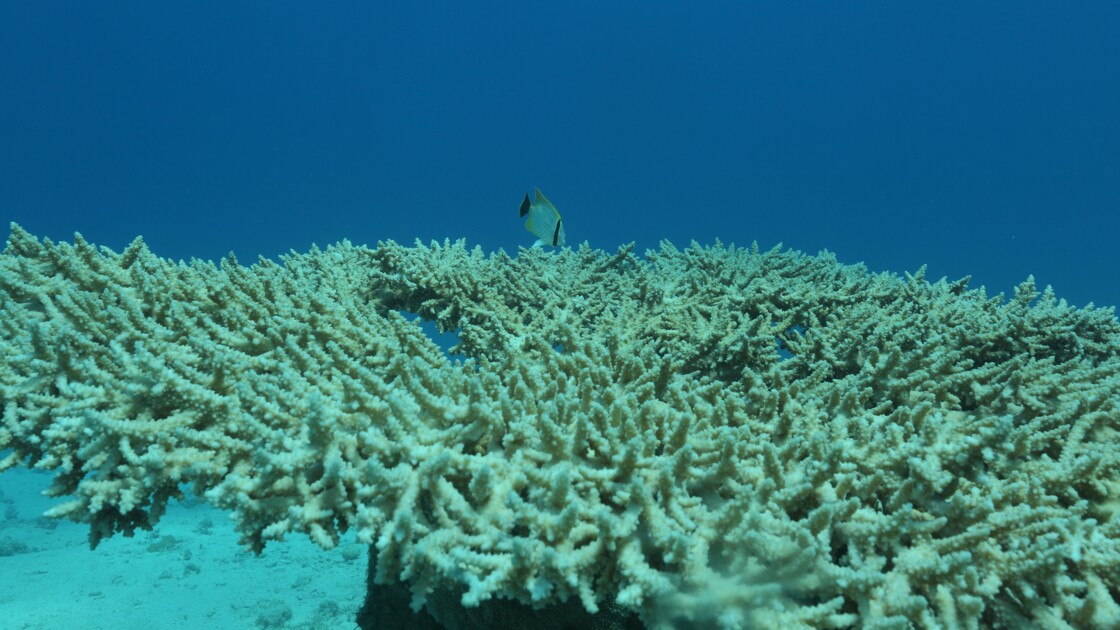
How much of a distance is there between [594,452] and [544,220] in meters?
2.76

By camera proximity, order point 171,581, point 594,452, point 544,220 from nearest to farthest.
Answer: point 594,452 → point 544,220 → point 171,581

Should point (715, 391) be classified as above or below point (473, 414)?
above

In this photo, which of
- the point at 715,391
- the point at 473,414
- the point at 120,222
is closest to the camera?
the point at 473,414

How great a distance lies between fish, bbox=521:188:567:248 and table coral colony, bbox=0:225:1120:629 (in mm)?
1094

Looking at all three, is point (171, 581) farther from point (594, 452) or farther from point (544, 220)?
point (594, 452)

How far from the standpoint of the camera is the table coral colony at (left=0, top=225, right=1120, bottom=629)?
1.92m

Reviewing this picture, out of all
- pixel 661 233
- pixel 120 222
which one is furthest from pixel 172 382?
pixel 120 222

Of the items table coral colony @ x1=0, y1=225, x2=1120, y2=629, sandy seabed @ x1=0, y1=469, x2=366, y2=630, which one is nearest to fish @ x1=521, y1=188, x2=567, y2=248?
table coral colony @ x1=0, y1=225, x2=1120, y2=629

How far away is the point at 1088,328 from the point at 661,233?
108141 mm

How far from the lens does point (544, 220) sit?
190 inches

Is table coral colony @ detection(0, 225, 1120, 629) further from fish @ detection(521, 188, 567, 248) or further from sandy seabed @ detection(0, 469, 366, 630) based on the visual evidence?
sandy seabed @ detection(0, 469, 366, 630)

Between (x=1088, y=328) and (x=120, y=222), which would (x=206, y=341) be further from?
(x=120, y=222)

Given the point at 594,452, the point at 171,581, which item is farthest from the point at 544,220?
the point at 171,581

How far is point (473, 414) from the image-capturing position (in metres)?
2.51
